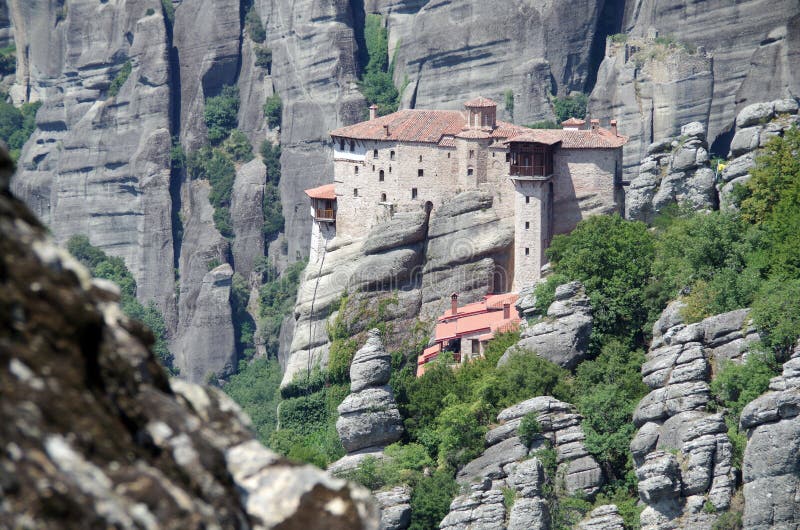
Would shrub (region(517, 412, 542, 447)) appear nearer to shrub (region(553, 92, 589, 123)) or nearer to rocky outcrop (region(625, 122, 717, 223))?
rocky outcrop (region(625, 122, 717, 223))

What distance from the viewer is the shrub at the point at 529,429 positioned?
53500mm

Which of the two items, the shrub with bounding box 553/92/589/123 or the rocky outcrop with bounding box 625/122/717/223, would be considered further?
the shrub with bounding box 553/92/589/123

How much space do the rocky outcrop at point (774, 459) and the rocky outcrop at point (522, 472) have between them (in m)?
6.24

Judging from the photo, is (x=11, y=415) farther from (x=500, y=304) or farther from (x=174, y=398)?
(x=500, y=304)

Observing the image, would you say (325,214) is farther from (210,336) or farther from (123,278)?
(123,278)

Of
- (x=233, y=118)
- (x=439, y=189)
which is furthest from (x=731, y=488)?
(x=233, y=118)

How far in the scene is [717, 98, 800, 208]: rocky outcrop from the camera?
202 ft

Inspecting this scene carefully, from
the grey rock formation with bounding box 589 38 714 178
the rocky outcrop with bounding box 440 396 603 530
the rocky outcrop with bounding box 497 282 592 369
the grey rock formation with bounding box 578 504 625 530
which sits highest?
the grey rock formation with bounding box 589 38 714 178

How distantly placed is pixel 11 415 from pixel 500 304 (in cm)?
5536

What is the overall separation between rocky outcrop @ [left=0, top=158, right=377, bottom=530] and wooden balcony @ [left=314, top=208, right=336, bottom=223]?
59710 mm

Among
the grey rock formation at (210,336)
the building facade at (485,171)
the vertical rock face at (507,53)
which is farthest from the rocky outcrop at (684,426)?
the grey rock formation at (210,336)

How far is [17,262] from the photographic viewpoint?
9.05m

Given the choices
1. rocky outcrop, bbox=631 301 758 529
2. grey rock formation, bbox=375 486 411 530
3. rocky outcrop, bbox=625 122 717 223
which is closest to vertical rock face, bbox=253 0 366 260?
rocky outcrop, bbox=625 122 717 223

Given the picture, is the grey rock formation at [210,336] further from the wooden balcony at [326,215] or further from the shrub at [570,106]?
the wooden balcony at [326,215]
